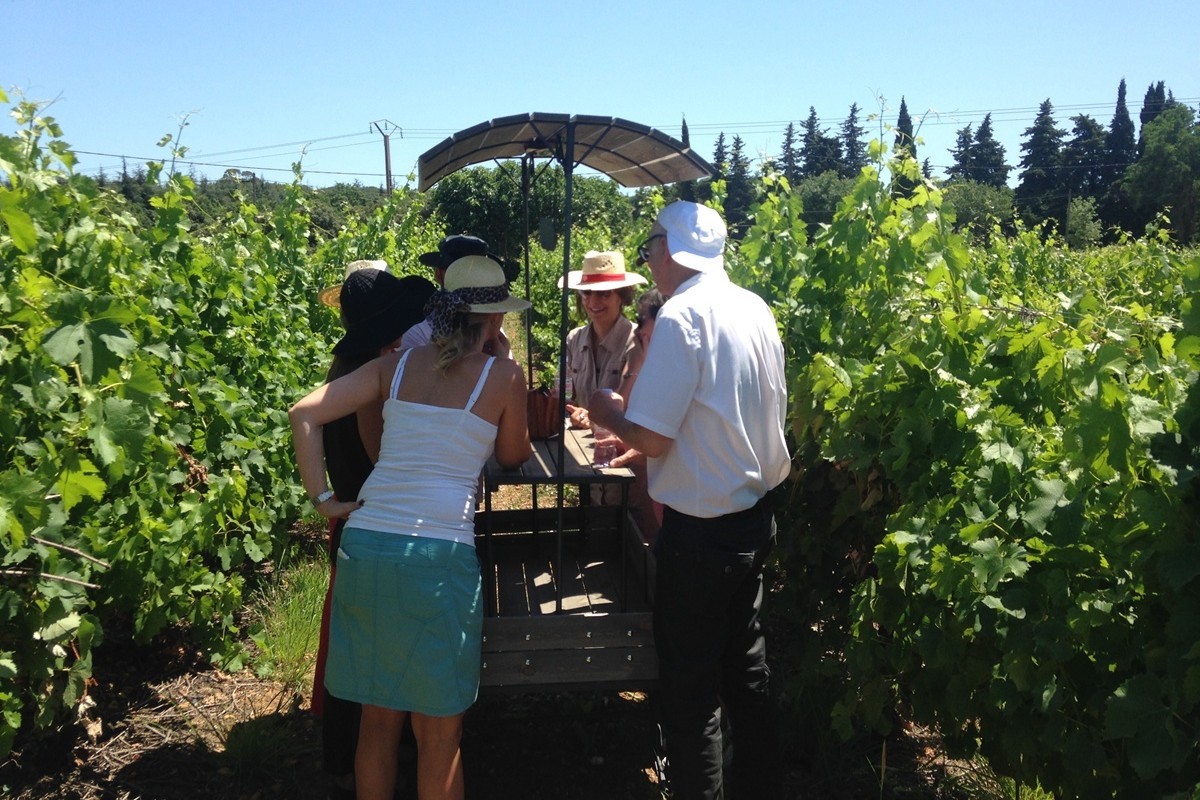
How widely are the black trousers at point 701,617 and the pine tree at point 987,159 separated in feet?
298

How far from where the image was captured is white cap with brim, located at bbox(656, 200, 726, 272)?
2639 mm

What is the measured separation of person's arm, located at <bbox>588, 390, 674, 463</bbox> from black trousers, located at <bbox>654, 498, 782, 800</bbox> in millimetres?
222

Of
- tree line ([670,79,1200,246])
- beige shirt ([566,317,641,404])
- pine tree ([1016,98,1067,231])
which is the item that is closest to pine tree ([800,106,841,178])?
tree line ([670,79,1200,246])

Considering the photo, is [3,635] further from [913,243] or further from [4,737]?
[913,243]

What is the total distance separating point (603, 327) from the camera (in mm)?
4434

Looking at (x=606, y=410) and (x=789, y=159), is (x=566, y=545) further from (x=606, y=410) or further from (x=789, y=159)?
(x=789, y=159)

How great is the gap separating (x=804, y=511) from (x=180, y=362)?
260cm

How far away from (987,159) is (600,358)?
9070 cm

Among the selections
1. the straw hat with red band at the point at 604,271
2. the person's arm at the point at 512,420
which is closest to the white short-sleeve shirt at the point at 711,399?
the person's arm at the point at 512,420

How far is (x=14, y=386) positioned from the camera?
94.4 inches

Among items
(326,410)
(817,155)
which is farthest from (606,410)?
(817,155)

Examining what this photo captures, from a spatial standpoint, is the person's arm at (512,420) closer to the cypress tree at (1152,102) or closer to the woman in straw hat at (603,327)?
the woman in straw hat at (603,327)

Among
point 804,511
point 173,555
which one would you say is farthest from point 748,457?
point 173,555

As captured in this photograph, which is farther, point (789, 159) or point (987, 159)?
point (987, 159)
